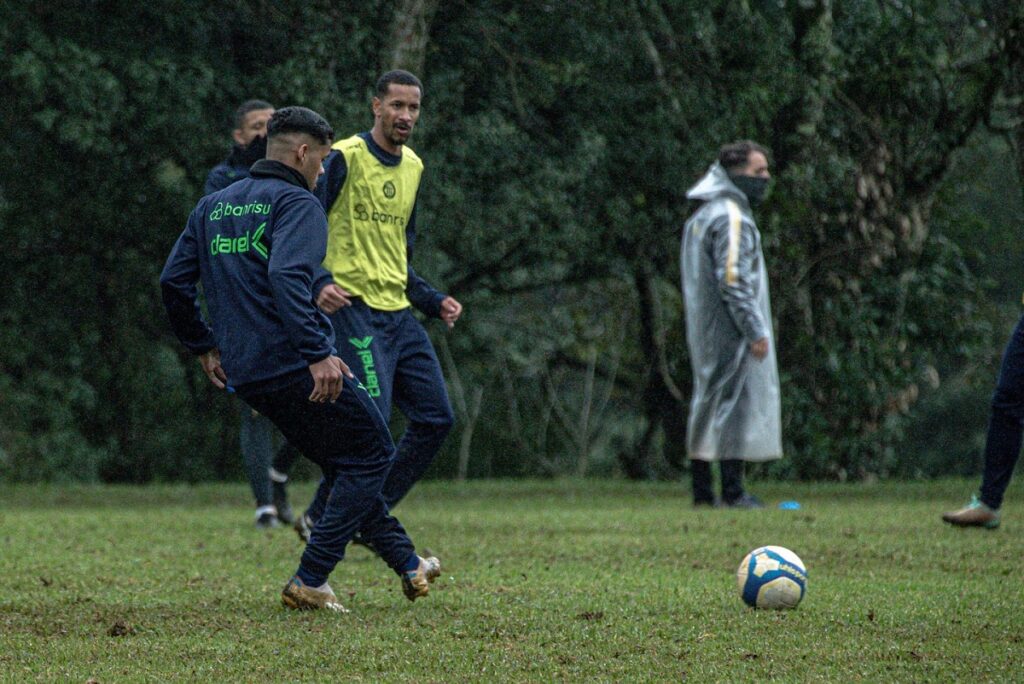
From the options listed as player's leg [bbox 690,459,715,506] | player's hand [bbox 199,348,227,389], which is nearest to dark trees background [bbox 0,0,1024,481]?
player's leg [bbox 690,459,715,506]

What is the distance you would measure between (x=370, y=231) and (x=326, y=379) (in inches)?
68.8

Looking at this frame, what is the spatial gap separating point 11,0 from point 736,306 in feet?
21.3

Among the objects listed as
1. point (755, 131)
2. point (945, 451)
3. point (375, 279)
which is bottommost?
point (945, 451)

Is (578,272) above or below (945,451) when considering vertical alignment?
above

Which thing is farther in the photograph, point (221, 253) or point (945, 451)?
point (945, 451)

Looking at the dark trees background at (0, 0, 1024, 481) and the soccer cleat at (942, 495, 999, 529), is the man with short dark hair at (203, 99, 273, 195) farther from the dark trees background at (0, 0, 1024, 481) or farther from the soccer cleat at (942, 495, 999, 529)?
the soccer cleat at (942, 495, 999, 529)

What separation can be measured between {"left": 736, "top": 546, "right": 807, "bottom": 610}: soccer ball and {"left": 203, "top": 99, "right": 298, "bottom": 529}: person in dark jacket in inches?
168

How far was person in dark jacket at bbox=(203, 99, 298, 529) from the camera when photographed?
9781 mm

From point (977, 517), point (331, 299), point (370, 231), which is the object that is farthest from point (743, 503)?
point (331, 299)

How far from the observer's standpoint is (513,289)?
19672 millimetres

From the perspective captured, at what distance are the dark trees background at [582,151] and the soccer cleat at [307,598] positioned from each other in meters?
7.83

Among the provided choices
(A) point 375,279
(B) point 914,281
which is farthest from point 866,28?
(A) point 375,279

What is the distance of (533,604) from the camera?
6.45m

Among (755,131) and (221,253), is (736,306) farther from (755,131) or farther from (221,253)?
(221,253)
